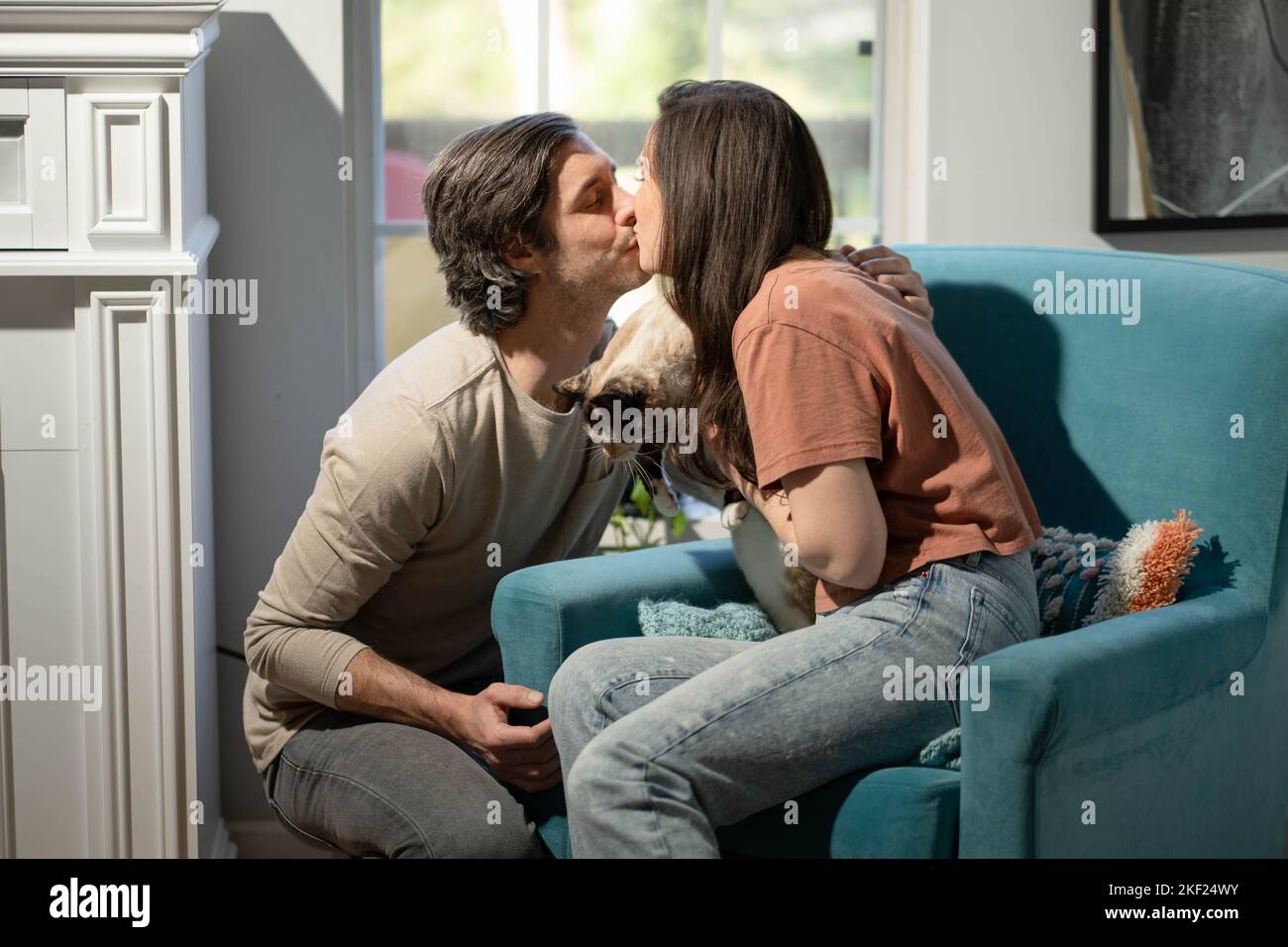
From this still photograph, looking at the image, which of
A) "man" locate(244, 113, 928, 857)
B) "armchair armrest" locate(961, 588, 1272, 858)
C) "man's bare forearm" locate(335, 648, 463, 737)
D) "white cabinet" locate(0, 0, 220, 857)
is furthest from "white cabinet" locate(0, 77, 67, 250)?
"armchair armrest" locate(961, 588, 1272, 858)

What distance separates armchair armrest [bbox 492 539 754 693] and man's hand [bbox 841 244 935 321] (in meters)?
0.47

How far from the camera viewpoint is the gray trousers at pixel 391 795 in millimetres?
1655

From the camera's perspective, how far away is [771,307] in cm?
141

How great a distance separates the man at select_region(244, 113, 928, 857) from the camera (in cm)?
170

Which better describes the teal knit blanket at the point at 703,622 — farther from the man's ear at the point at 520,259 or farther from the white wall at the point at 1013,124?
the white wall at the point at 1013,124

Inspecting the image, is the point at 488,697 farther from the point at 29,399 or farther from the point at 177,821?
the point at 29,399

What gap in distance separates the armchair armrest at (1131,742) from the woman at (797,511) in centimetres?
6

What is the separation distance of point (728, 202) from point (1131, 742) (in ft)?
2.44

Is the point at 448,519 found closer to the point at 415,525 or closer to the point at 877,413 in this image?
the point at 415,525

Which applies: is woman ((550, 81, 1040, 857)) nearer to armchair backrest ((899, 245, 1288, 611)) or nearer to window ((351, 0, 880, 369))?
armchair backrest ((899, 245, 1288, 611))

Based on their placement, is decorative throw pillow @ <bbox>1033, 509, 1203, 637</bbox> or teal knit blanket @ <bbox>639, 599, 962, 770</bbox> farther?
teal knit blanket @ <bbox>639, 599, 962, 770</bbox>

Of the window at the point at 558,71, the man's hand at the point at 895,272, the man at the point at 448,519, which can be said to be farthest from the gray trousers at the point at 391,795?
the window at the point at 558,71
